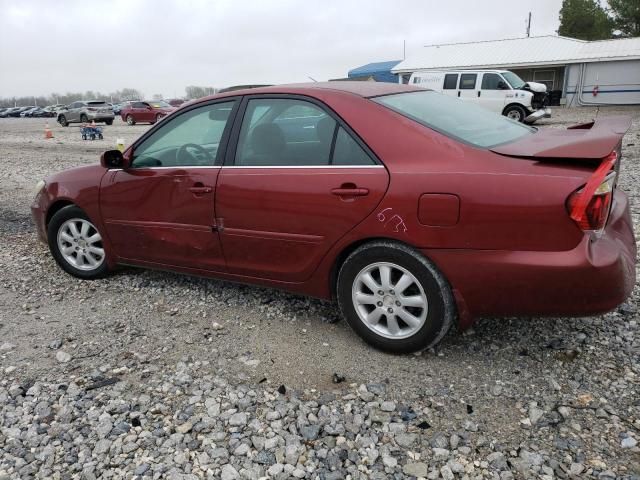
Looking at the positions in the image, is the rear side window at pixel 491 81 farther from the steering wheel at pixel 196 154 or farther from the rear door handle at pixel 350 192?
the rear door handle at pixel 350 192

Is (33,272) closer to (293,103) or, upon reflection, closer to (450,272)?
(293,103)

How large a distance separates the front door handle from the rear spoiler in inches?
71.9

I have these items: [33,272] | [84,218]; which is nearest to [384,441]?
[84,218]

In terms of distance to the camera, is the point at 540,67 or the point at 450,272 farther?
the point at 540,67

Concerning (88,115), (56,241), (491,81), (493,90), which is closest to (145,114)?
(88,115)

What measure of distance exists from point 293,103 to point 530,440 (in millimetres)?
2346

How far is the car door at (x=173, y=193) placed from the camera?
148 inches

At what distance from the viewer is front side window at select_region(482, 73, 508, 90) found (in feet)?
63.1

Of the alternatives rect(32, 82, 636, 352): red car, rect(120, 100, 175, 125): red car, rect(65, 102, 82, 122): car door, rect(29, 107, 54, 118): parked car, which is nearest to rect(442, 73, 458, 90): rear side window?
rect(120, 100, 175, 125): red car

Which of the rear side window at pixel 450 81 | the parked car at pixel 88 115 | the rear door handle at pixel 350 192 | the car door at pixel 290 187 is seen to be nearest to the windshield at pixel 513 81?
the rear side window at pixel 450 81

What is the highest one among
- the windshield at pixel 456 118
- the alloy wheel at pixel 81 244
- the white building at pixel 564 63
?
the white building at pixel 564 63

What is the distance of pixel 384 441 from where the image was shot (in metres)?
2.57

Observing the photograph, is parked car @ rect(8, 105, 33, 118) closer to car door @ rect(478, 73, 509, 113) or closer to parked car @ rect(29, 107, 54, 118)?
parked car @ rect(29, 107, 54, 118)

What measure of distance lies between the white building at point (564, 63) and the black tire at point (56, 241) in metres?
27.9
